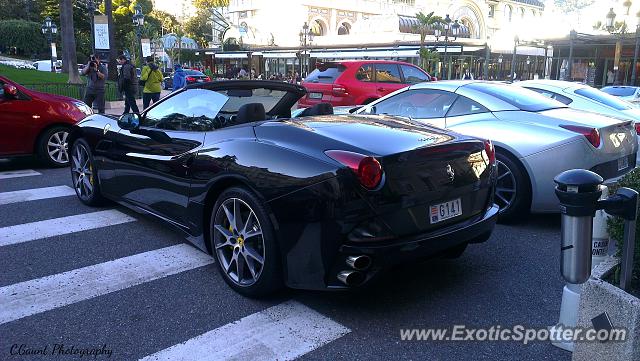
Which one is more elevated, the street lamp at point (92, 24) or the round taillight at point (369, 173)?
the street lamp at point (92, 24)

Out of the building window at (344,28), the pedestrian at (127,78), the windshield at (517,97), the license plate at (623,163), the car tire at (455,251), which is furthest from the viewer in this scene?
the building window at (344,28)

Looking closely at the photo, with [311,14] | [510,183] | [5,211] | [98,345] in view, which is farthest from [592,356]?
[311,14]

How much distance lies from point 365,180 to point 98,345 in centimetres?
184

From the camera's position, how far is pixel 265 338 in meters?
3.10

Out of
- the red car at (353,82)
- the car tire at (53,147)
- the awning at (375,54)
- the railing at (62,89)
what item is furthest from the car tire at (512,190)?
the awning at (375,54)

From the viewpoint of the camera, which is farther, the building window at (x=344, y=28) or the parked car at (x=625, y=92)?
the building window at (x=344, y=28)

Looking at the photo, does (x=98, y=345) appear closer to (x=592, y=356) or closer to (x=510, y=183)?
(x=592, y=356)

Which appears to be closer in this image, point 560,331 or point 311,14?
point 560,331

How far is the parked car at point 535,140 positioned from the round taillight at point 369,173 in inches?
104

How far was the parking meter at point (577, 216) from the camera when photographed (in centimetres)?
253

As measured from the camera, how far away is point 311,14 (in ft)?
263

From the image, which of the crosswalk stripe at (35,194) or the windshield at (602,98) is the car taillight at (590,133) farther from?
the crosswalk stripe at (35,194)

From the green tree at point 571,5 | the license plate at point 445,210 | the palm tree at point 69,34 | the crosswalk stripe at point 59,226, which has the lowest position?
the crosswalk stripe at point 59,226

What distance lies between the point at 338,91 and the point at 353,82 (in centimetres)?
43
